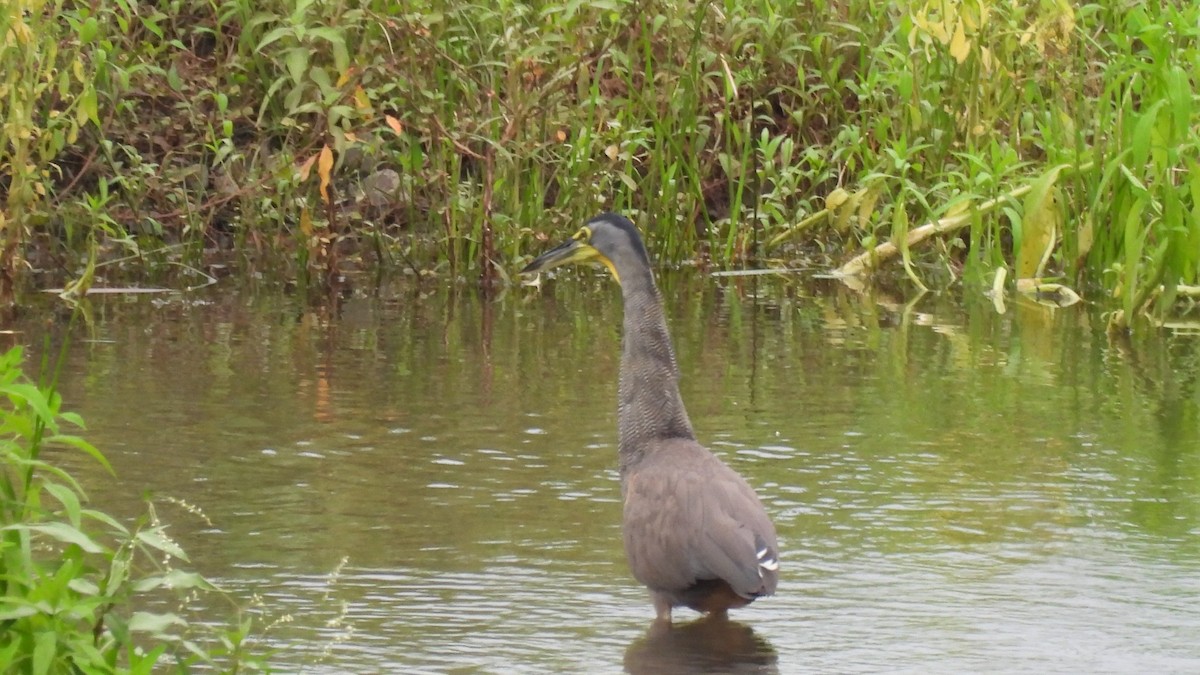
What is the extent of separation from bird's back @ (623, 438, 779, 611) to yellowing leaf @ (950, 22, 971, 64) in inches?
236

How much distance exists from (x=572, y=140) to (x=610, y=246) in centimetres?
Answer: 509

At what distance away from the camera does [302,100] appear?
11.6 metres

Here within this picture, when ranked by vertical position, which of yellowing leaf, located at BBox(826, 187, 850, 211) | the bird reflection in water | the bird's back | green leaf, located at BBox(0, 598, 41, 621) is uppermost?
yellowing leaf, located at BBox(826, 187, 850, 211)

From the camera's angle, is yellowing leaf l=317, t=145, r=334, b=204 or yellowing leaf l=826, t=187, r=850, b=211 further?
yellowing leaf l=826, t=187, r=850, b=211

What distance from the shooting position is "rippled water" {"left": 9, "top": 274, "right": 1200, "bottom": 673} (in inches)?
206

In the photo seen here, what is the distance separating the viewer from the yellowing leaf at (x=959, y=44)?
11.0 m

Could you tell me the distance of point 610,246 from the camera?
6391 mm

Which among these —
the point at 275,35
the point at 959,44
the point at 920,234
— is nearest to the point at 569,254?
the point at 275,35

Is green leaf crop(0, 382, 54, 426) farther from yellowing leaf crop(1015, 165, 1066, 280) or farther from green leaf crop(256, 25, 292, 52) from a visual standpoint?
yellowing leaf crop(1015, 165, 1066, 280)

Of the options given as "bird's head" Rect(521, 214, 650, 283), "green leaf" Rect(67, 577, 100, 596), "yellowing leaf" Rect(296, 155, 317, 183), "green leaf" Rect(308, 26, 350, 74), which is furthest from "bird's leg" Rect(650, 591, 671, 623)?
"green leaf" Rect(308, 26, 350, 74)

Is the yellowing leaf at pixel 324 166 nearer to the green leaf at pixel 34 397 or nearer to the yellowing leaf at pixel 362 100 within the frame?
the yellowing leaf at pixel 362 100

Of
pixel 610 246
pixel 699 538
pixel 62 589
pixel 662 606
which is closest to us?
pixel 62 589

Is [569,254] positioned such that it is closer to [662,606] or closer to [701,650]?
[662,606]

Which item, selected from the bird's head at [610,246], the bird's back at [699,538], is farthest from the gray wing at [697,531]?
the bird's head at [610,246]
